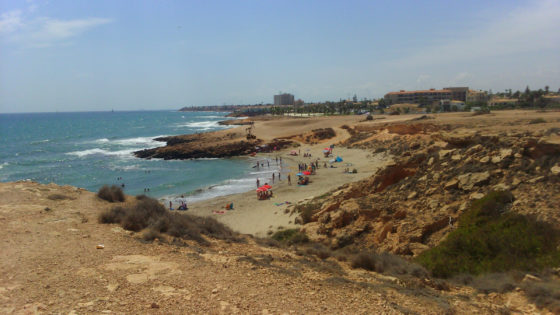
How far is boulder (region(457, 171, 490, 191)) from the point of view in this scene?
1043 centimetres

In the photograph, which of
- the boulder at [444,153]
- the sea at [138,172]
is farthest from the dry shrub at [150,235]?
the sea at [138,172]

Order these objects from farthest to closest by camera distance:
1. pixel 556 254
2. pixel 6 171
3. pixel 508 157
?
pixel 6 171 < pixel 508 157 < pixel 556 254

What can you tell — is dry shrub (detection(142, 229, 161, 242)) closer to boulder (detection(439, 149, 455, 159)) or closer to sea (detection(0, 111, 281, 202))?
boulder (detection(439, 149, 455, 159))

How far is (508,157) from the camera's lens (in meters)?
10.7

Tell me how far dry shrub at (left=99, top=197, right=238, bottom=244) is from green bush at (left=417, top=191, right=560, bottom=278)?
534cm

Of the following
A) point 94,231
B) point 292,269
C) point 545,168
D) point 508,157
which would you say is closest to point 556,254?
point 545,168

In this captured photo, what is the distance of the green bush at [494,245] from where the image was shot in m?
7.14

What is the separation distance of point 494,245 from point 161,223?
27.2 ft

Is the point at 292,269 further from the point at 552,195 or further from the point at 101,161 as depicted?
the point at 101,161

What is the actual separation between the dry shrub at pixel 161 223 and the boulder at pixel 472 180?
23.4ft

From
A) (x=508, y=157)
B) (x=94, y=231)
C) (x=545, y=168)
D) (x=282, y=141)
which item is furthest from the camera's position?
(x=282, y=141)

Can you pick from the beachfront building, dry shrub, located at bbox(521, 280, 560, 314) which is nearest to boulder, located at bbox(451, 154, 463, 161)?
dry shrub, located at bbox(521, 280, 560, 314)

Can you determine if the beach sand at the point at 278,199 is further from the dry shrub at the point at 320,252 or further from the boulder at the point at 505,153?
→ the boulder at the point at 505,153

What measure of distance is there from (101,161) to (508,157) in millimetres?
45057
